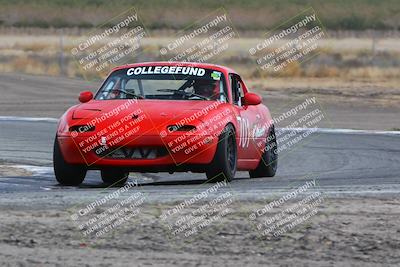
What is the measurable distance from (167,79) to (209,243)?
5.19 meters

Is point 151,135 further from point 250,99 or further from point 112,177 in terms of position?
point 250,99

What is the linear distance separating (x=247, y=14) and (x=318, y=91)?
18771 millimetres

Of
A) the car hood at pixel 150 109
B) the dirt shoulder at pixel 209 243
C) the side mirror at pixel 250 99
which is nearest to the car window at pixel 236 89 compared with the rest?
the side mirror at pixel 250 99

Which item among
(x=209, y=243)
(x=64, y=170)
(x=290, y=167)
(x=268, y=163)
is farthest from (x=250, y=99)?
(x=209, y=243)

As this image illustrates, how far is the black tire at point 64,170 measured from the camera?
473 inches

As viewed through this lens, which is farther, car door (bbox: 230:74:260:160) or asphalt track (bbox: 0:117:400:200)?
car door (bbox: 230:74:260:160)

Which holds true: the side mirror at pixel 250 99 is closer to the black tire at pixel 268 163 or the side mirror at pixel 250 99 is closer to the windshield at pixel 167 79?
the windshield at pixel 167 79

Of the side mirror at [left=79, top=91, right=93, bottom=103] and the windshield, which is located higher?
the windshield

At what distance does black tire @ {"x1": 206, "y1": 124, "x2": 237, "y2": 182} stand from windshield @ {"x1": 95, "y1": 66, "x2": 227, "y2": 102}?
0.88m

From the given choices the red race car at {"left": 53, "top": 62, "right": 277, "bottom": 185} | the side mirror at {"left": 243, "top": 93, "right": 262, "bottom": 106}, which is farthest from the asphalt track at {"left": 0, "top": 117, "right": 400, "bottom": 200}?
the side mirror at {"left": 243, "top": 93, "right": 262, "bottom": 106}

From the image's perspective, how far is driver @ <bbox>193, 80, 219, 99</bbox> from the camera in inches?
514

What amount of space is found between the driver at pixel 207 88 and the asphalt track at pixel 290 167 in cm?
→ 99

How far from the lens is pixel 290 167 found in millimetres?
15727

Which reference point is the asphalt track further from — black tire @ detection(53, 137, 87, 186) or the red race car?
the red race car
